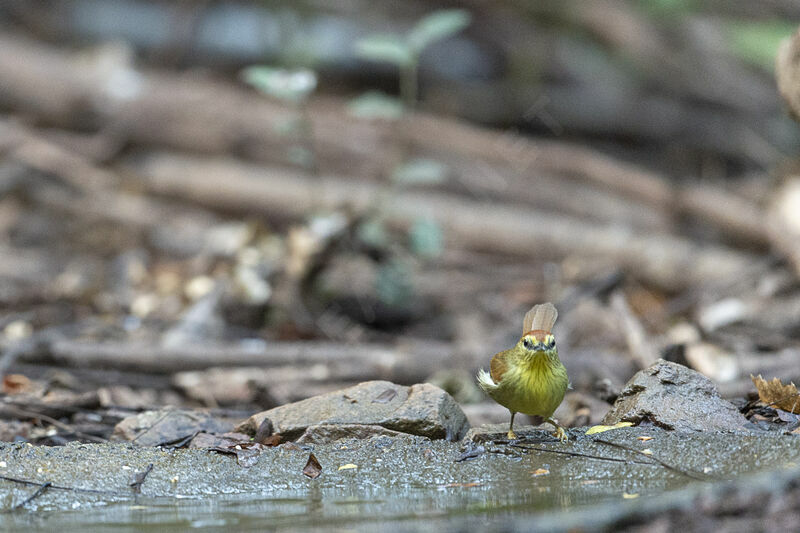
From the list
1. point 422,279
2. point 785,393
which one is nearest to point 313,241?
point 422,279

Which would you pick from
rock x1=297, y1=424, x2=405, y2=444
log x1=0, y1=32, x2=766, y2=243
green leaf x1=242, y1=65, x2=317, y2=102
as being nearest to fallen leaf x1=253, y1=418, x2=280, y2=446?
rock x1=297, y1=424, x2=405, y2=444

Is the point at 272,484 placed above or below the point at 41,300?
below

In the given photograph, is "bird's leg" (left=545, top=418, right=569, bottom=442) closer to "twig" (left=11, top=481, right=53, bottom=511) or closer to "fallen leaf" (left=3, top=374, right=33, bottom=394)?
"twig" (left=11, top=481, right=53, bottom=511)

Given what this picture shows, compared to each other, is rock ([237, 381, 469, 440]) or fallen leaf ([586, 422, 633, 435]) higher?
rock ([237, 381, 469, 440])

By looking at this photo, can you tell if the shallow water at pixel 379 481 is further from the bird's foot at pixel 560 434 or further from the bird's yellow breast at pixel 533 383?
the bird's yellow breast at pixel 533 383

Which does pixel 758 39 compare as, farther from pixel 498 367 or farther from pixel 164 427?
pixel 164 427

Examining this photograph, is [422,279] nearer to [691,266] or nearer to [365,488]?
[691,266]
